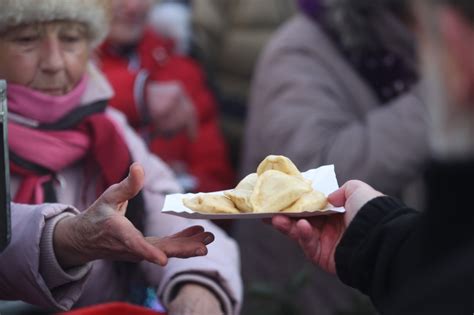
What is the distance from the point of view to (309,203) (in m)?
1.74

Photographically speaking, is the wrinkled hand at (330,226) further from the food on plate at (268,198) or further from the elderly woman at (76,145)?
the elderly woman at (76,145)

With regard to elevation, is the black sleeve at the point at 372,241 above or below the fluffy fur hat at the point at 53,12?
below

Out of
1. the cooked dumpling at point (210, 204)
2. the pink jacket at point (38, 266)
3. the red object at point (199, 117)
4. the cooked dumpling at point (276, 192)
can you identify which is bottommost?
the red object at point (199, 117)

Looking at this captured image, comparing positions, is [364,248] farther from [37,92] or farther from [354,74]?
[354,74]

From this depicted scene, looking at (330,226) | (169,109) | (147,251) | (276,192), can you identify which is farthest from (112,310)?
(169,109)

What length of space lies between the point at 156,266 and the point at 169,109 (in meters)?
1.11

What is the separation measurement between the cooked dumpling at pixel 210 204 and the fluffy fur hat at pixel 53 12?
1.76 feet

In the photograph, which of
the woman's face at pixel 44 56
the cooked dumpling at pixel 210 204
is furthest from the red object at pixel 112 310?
the woman's face at pixel 44 56

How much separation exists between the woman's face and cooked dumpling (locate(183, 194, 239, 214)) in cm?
49

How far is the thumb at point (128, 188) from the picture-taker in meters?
1.64

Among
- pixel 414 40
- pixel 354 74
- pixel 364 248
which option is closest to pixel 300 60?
pixel 354 74

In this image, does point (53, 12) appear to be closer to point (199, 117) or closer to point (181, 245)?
point (181, 245)

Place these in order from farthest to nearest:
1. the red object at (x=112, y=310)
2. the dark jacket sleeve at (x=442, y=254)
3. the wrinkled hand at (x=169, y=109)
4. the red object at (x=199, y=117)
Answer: the red object at (x=199, y=117), the wrinkled hand at (x=169, y=109), the red object at (x=112, y=310), the dark jacket sleeve at (x=442, y=254)

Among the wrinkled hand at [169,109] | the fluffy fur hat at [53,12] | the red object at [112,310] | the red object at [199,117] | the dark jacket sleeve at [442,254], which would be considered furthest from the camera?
the red object at [199,117]
